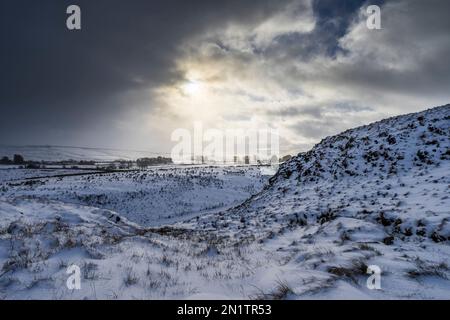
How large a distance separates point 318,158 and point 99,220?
14.6 metres

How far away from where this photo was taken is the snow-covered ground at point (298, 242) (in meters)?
4.52

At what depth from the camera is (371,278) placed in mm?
4582

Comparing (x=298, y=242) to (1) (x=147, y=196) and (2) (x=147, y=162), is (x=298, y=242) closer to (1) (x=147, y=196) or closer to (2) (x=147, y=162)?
(1) (x=147, y=196)

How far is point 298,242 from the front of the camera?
8.28 meters

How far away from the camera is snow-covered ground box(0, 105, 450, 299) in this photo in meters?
4.52

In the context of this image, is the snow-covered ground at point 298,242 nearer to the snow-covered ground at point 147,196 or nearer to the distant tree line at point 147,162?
the snow-covered ground at point 147,196

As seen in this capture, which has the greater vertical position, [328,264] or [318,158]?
[318,158]

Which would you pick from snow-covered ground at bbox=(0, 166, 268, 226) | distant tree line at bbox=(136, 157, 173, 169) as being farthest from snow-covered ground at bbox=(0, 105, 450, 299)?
distant tree line at bbox=(136, 157, 173, 169)

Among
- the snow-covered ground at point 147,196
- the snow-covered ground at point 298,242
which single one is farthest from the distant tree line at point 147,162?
the snow-covered ground at point 298,242

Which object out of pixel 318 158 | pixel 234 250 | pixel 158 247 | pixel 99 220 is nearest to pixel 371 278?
pixel 234 250

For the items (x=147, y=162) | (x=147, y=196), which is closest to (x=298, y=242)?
Result: (x=147, y=196)

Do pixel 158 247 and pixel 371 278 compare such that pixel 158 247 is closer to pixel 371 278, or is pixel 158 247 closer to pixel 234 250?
pixel 234 250
